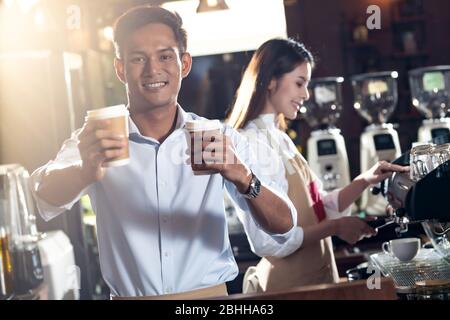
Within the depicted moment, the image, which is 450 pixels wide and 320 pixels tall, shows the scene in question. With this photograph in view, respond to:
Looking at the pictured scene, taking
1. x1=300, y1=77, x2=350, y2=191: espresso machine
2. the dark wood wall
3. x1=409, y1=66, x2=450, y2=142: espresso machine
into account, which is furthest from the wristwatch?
x1=409, y1=66, x2=450, y2=142: espresso machine

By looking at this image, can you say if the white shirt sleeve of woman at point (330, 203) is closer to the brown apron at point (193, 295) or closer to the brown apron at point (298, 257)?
the brown apron at point (298, 257)

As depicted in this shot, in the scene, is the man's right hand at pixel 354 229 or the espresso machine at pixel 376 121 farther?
the espresso machine at pixel 376 121

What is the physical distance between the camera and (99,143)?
1.70m

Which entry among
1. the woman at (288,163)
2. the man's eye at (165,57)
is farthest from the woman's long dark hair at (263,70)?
the man's eye at (165,57)

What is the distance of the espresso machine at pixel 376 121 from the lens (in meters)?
2.29

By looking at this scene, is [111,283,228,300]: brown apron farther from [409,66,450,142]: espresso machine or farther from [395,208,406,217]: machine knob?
[409,66,450,142]: espresso machine

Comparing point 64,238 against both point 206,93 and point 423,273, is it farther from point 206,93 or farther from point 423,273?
point 423,273

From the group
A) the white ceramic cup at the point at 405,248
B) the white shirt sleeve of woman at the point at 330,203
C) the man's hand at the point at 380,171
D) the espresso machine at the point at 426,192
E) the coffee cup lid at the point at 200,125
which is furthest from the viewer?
the white shirt sleeve of woman at the point at 330,203

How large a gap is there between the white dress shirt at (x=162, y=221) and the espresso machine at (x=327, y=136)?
19.8 inches

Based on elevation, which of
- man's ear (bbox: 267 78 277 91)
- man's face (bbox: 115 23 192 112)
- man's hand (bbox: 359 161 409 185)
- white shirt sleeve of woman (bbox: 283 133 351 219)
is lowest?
white shirt sleeve of woman (bbox: 283 133 351 219)

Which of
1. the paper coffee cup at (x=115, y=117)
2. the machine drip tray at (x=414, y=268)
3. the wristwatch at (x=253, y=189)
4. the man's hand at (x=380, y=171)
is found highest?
the paper coffee cup at (x=115, y=117)

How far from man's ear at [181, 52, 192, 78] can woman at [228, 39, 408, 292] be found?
169 mm

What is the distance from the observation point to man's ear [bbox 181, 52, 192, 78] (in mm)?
2002

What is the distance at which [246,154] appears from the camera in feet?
6.53
